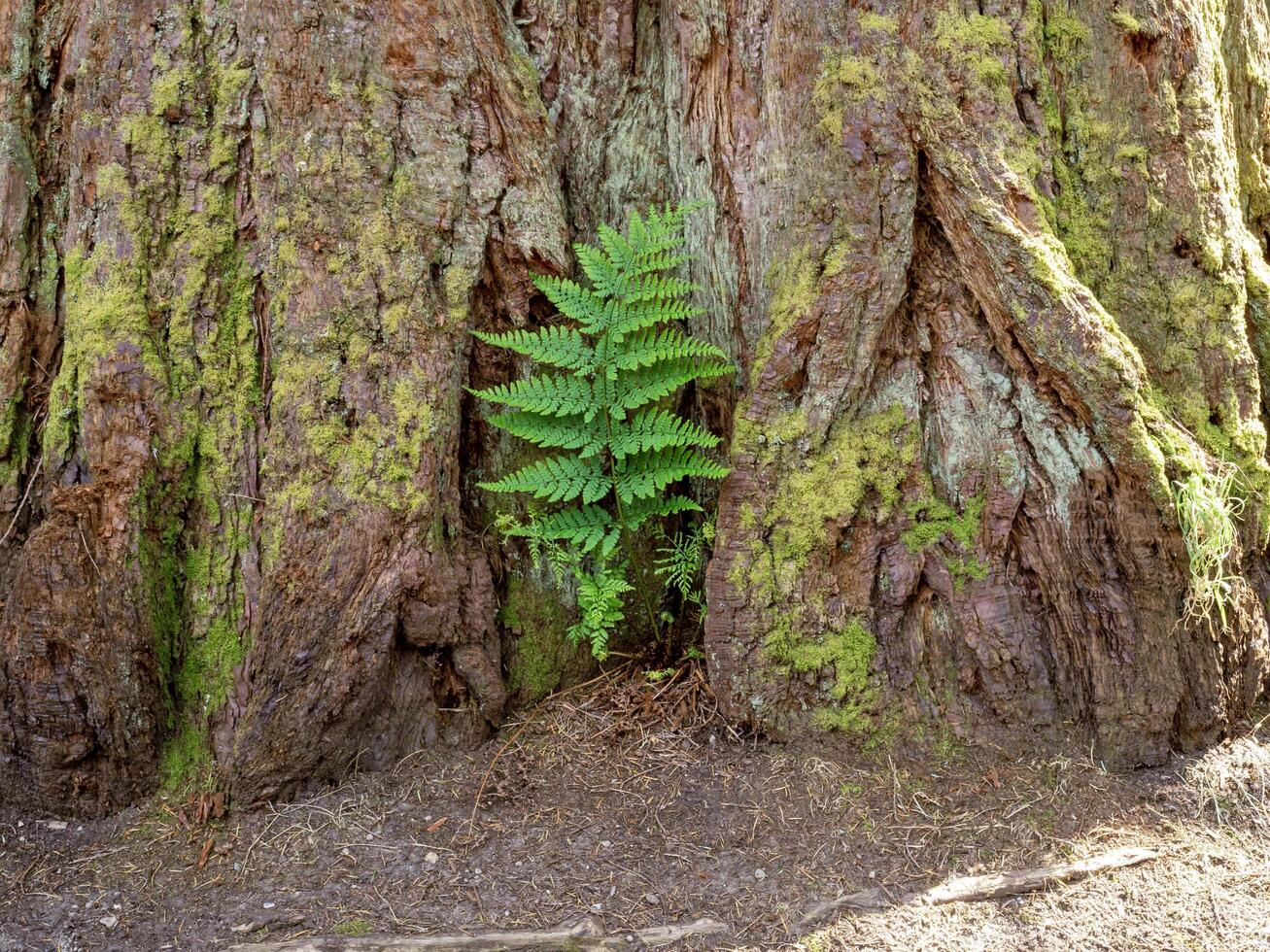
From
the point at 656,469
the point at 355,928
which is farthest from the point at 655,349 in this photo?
the point at 355,928

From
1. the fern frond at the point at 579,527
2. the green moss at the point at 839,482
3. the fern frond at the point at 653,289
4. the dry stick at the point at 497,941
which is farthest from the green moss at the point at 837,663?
the fern frond at the point at 653,289

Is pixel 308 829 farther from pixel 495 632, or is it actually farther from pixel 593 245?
pixel 593 245

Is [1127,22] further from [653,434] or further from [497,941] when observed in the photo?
[497,941]

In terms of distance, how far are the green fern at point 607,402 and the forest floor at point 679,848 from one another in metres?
0.66

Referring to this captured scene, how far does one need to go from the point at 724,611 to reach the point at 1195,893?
180cm

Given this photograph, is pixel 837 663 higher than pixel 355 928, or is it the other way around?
pixel 837 663

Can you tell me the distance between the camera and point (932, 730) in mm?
3535

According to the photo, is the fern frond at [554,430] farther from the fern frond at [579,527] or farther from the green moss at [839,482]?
the green moss at [839,482]

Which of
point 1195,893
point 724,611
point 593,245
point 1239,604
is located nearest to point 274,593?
point 724,611

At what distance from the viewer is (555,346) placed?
3.68 m

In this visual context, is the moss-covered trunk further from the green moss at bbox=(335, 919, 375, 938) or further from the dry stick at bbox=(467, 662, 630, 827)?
the green moss at bbox=(335, 919, 375, 938)

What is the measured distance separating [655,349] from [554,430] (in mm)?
517

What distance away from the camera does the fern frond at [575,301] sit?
12.1 ft

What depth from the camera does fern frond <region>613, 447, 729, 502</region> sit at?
361 centimetres
